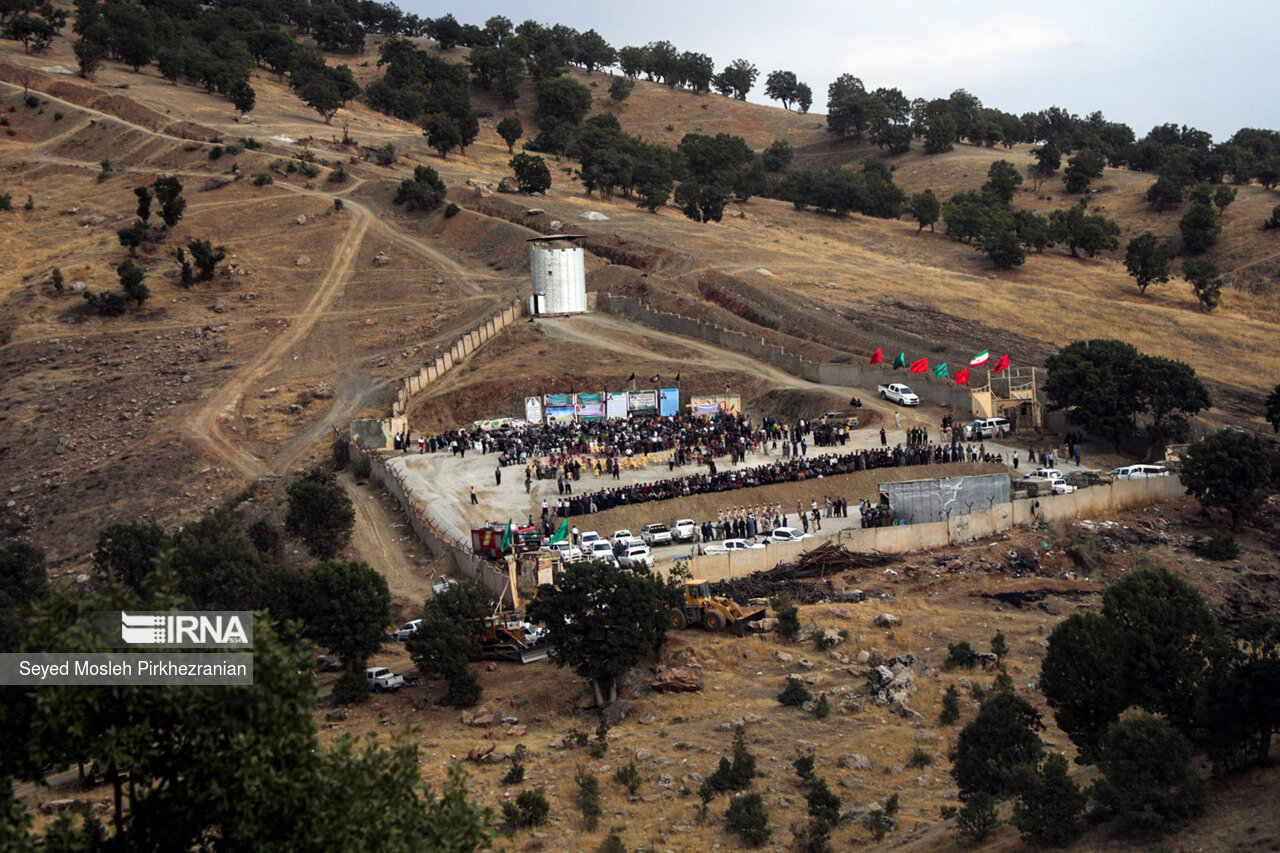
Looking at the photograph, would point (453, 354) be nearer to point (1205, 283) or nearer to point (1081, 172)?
point (1205, 283)

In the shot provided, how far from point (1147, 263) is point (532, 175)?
46.1m

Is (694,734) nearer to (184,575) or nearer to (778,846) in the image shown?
(778,846)

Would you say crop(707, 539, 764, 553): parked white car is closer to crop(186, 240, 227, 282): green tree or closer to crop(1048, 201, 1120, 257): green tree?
crop(186, 240, 227, 282): green tree

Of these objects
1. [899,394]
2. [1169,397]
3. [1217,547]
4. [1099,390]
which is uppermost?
[1099,390]

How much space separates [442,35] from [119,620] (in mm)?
171560

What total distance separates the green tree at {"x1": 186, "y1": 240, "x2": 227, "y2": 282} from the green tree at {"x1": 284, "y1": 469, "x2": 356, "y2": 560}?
39.8 metres

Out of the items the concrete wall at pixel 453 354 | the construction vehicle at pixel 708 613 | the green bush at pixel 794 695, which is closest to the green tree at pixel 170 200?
the concrete wall at pixel 453 354

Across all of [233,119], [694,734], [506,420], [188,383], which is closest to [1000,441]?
[506,420]

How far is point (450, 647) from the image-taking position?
33344 mm

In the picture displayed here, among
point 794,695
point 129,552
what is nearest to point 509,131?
point 129,552

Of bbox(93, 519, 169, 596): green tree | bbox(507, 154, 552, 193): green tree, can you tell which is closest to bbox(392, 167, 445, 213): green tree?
bbox(507, 154, 552, 193): green tree

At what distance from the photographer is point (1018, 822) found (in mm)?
22734

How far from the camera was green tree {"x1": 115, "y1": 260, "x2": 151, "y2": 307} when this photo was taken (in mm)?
77438

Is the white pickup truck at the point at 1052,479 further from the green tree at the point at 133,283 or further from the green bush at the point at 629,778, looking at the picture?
the green tree at the point at 133,283
